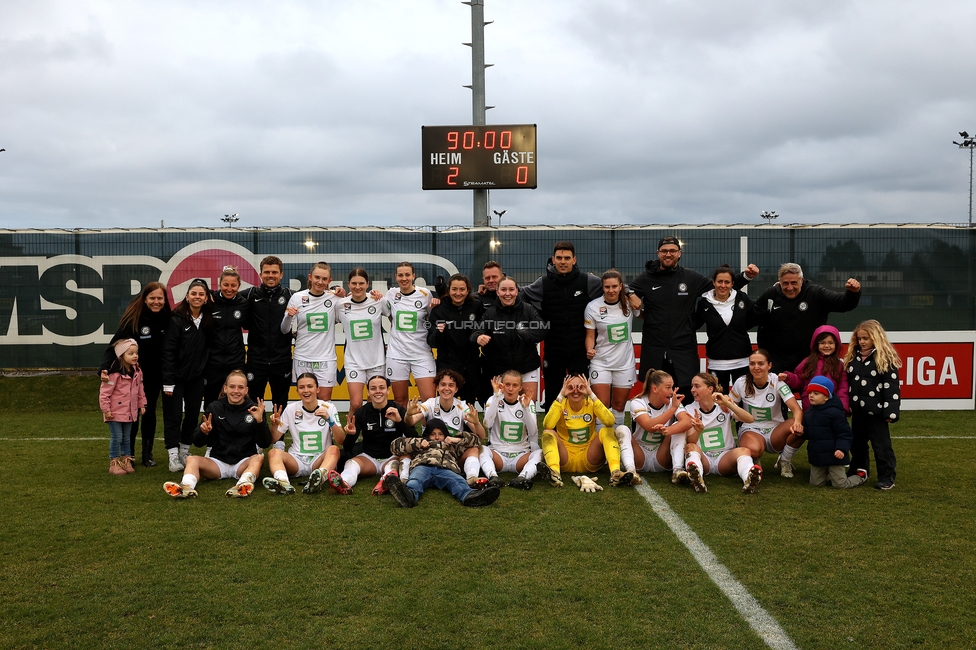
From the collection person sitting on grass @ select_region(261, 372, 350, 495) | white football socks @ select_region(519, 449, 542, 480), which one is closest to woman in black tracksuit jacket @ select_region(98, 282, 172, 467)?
person sitting on grass @ select_region(261, 372, 350, 495)

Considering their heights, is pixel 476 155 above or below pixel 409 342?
above

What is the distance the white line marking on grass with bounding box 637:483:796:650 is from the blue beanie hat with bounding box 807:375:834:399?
1543 millimetres

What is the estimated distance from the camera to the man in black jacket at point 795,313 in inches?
245

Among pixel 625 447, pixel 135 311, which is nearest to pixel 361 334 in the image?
pixel 135 311

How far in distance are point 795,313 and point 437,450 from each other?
3341mm

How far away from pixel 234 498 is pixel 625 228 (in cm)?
643

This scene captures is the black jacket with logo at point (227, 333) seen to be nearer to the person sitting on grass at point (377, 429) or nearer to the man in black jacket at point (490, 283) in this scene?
the person sitting on grass at point (377, 429)

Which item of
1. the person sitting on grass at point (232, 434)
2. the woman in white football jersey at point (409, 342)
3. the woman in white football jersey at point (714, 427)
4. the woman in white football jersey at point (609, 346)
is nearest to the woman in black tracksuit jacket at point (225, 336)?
the person sitting on grass at point (232, 434)

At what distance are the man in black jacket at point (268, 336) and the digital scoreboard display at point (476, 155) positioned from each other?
178 inches

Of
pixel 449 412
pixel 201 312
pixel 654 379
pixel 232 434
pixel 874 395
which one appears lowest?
pixel 232 434

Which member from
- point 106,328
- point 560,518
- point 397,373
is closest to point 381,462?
point 397,373

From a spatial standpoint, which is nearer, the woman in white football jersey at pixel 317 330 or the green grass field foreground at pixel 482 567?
the green grass field foreground at pixel 482 567

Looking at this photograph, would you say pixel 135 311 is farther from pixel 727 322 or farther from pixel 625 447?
pixel 727 322

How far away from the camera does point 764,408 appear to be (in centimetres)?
589
